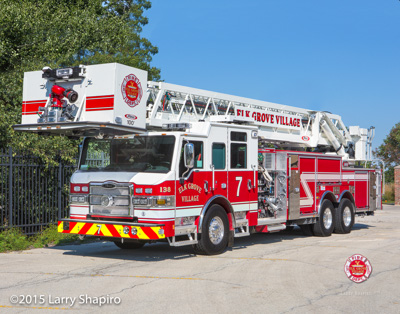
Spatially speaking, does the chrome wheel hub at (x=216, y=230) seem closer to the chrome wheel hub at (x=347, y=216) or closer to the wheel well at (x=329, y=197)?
the wheel well at (x=329, y=197)

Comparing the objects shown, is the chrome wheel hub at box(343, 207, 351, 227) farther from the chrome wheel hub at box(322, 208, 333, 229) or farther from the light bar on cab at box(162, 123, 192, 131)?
the light bar on cab at box(162, 123, 192, 131)

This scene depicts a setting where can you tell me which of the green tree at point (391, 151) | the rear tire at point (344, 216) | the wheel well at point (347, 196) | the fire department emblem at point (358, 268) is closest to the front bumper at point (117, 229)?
the fire department emblem at point (358, 268)

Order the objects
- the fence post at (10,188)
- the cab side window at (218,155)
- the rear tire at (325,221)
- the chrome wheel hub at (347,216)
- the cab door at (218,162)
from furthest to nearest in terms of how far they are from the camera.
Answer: the chrome wheel hub at (347,216) → the rear tire at (325,221) → the fence post at (10,188) → the cab side window at (218,155) → the cab door at (218,162)

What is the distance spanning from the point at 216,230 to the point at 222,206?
59 cm

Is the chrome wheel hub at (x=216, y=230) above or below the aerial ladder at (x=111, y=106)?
below

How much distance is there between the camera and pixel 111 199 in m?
10.1

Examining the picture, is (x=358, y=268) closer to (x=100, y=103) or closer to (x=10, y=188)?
(x=100, y=103)

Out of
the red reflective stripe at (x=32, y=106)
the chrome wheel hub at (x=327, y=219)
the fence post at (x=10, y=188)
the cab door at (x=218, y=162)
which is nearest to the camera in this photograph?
the red reflective stripe at (x=32, y=106)

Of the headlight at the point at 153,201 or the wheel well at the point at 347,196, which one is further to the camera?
the wheel well at the point at 347,196

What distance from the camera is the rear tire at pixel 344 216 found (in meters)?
15.3

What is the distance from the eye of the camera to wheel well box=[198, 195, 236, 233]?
10.5m

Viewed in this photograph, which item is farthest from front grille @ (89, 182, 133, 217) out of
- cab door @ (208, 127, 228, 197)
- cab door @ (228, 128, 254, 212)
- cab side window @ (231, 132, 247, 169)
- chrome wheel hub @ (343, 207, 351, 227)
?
chrome wheel hub @ (343, 207, 351, 227)

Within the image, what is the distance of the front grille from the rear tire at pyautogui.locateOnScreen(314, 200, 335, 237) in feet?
21.2

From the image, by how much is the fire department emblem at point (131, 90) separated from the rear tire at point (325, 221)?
22.4 ft
